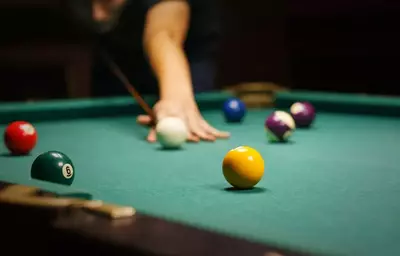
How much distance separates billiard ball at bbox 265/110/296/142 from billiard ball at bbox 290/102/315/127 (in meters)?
0.47

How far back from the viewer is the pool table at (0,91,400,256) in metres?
1.34

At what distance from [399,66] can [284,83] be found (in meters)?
1.60

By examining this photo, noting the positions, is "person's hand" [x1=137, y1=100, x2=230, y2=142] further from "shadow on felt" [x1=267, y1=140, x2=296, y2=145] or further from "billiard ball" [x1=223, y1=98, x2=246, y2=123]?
"billiard ball" [x1=223, y1=98, x2=246, y2=123]

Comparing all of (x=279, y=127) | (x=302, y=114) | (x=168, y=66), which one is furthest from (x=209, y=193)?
(x=302, y=114)

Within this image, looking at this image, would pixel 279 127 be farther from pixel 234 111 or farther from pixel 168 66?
pixel 234 111

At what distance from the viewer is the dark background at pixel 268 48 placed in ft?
20.7

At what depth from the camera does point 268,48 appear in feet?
24.8

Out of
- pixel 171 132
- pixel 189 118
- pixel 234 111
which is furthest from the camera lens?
pixel 234 111

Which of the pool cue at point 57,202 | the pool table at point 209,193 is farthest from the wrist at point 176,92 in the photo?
the pool cue at point 57,202

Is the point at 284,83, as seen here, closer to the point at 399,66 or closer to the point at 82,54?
the point at 399,66

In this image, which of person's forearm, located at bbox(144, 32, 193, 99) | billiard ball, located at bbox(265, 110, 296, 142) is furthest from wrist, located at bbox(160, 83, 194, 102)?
billiard ball, located at bbox(265, 110, 296, 142)

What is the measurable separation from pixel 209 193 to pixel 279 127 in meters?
1.19

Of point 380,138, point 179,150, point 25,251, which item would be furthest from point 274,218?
point 380,138

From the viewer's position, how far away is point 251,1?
7512mm
